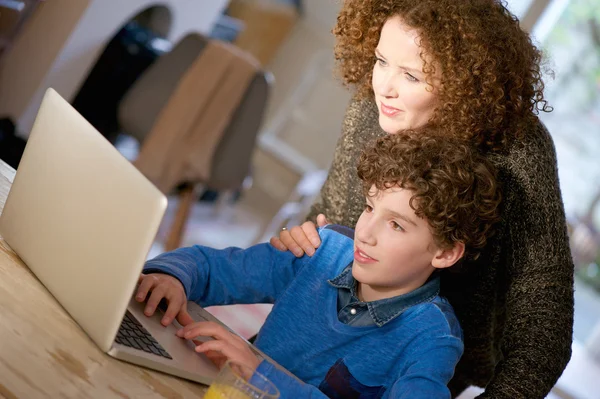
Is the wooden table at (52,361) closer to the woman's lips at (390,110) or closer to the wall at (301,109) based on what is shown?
the woman's lips at (390,110)

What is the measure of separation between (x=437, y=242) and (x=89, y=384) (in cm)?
60

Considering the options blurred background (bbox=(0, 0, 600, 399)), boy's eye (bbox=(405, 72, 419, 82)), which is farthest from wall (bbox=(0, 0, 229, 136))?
boy's eye (bbox=(405, 72, 419, 82))

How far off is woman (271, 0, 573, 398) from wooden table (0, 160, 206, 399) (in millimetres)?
452

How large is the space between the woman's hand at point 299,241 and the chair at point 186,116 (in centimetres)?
204

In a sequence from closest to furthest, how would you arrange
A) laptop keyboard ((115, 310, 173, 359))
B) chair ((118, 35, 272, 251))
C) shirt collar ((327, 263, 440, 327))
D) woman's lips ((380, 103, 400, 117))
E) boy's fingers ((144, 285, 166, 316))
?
laptop keyboard ((115, 310, 173, 359)) → boy's fingers ((144, 285, 166, 316)) → shirt collar ((327, 263, 440, 327)) → woman's lips ((380, 103, 400, 117)) → chair ((118, 35, 272, 251))

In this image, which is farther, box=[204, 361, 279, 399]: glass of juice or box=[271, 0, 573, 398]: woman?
box=[271, 0, 573, 398]: woman

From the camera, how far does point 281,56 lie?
5.64 metres

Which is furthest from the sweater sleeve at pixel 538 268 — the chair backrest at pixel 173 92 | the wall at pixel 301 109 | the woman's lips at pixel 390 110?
the wall at pixel 301 109

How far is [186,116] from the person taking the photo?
3.50 m

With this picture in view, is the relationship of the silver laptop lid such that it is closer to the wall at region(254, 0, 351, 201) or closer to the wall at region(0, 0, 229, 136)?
the wall at region(0, 0, 229, 136)

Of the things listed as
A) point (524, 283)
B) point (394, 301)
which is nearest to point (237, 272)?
point (394, 301)

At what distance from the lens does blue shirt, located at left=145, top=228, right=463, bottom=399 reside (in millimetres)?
1292

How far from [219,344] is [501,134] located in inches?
25.6

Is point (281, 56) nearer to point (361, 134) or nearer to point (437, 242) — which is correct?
point (361, 134)
